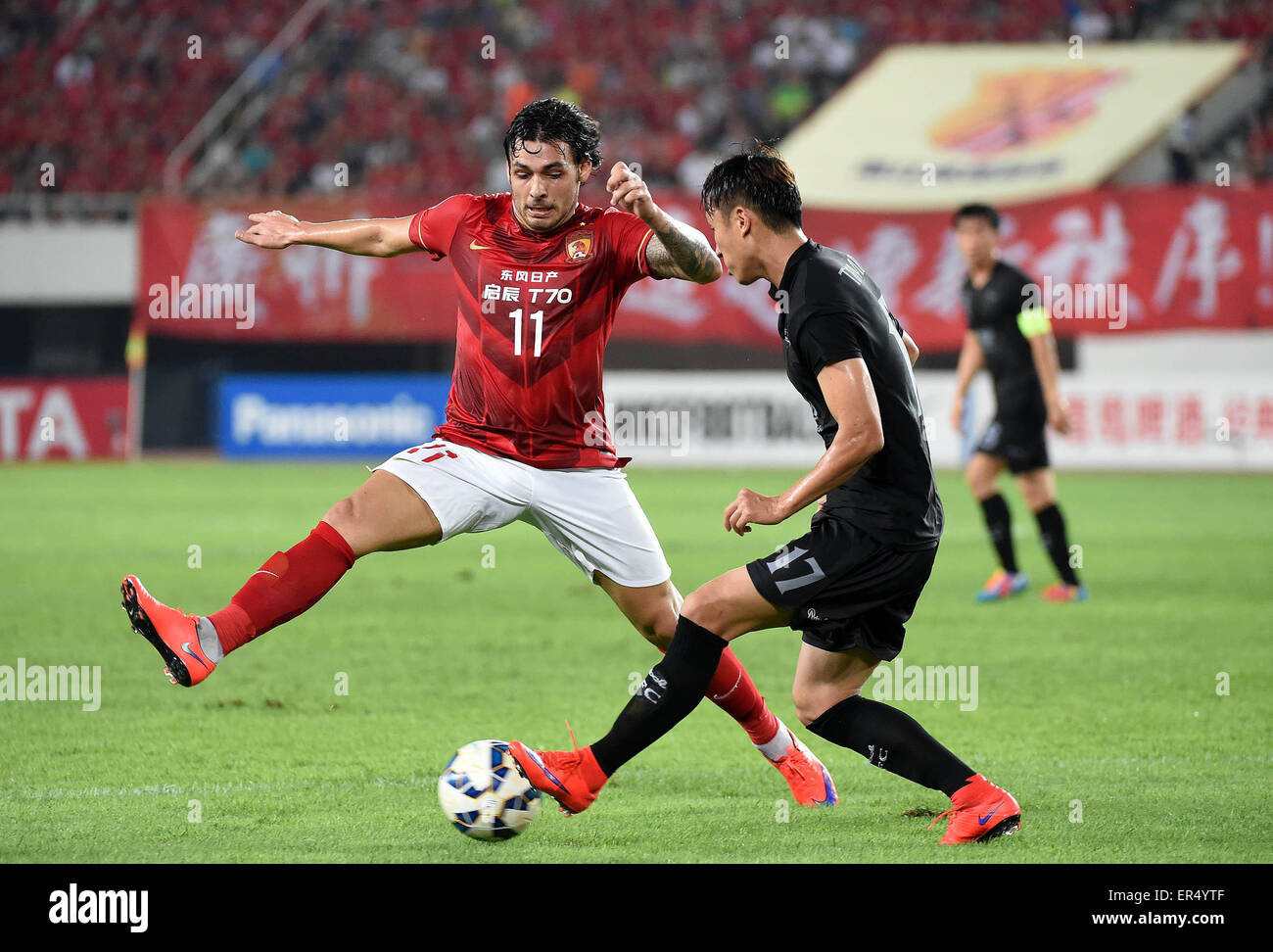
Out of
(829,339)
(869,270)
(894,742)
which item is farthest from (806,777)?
(869,270)

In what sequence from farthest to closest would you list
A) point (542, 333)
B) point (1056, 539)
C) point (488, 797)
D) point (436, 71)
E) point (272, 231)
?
1. point (436, 71)
2. point (1056, 539)
3. point (272, 231)
4. point (542, 333)
5. point (488, 797)

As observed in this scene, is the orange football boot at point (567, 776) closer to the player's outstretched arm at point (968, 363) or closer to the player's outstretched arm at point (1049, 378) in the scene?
the player's outstretched arm at point (1049, 378)

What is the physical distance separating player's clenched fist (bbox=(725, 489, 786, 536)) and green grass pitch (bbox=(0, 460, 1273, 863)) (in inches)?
38.0

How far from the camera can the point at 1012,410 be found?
1058 centimetres

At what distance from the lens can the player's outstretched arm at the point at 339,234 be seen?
210 inches

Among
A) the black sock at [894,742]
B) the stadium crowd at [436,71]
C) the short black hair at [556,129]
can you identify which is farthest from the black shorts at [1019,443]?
the stadium crowd at [436,71]

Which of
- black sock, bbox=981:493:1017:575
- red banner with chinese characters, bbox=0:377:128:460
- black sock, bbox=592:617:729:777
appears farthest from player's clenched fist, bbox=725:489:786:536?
red banner with chinese characters, bbox=0:377:128:460

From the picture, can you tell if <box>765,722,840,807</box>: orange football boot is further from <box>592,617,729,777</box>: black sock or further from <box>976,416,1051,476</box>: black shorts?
<box>976,416,1051,476</box>: black shorts

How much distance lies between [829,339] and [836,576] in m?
0.69

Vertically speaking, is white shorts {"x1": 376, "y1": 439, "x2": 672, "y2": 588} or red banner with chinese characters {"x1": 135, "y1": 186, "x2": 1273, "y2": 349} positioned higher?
red banner with chinese characters {"x1": 135, "y1": 186, "x2": 1273, "y2": 349}

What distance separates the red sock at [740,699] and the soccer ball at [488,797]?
0.74 meters

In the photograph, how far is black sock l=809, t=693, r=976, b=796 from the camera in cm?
471

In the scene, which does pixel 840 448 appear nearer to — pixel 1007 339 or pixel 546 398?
pixel 546 398
